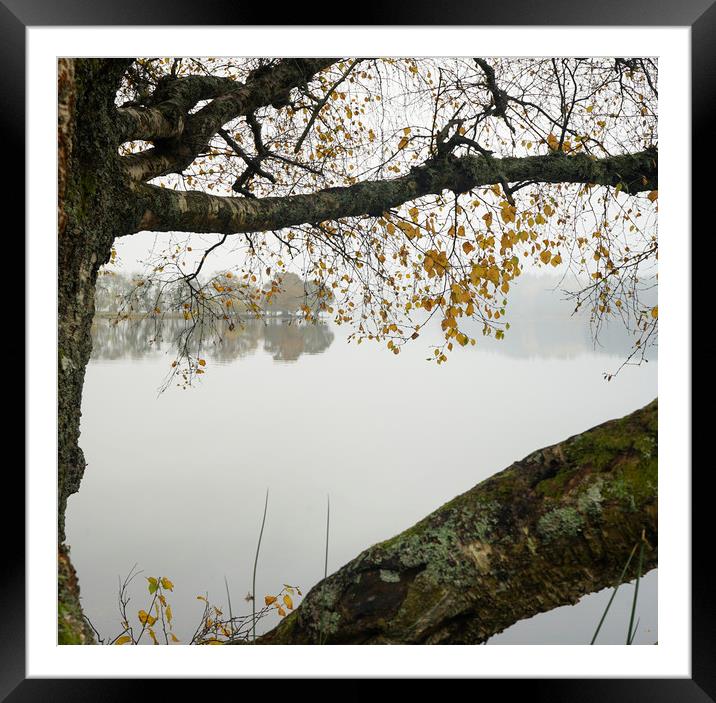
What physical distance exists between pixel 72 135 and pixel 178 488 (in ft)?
4.41

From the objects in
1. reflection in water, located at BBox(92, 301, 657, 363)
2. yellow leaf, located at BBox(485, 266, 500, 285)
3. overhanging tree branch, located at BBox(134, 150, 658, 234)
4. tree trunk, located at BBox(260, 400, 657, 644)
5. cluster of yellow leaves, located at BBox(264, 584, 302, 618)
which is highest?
overhanging tree branch, located at BBox(134, 150, 658, 234)

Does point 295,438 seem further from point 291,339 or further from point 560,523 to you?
point 560,523

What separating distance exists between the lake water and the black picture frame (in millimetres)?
662

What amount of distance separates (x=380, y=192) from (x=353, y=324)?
54cm

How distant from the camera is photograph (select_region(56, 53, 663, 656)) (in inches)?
81.8

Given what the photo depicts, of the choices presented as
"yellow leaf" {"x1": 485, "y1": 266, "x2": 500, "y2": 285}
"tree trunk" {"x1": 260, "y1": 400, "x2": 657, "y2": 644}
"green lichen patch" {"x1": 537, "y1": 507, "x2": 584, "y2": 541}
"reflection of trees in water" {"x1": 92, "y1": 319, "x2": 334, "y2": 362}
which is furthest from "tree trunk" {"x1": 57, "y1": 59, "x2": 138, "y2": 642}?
"yellow leaf" {"x1": 485, "y1": 266, "x2": 500, "y2": 285}

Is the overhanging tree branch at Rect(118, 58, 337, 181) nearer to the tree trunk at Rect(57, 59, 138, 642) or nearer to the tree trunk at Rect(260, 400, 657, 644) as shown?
the tree trunk at Rect(57, 59, 138, 642)

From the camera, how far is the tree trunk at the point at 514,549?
102 cm
